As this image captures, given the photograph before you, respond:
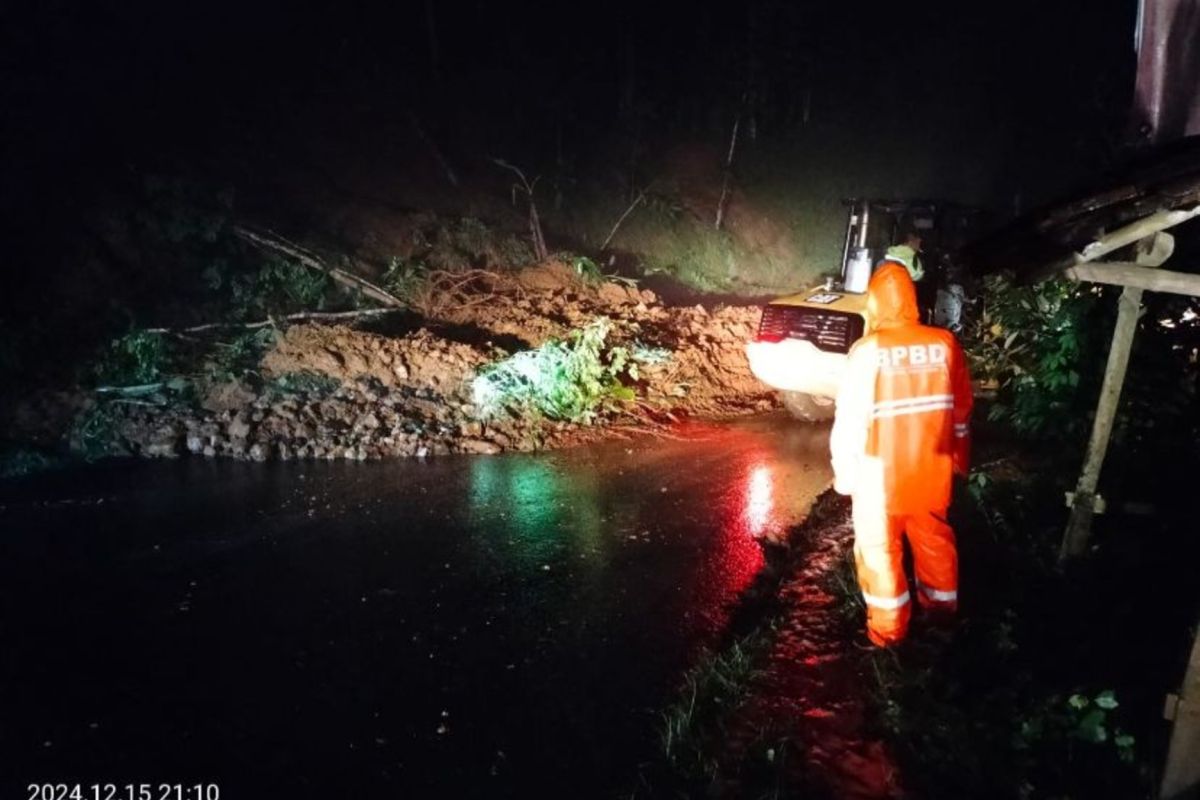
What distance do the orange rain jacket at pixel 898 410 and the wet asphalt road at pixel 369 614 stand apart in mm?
1453

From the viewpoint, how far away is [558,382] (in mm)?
8547

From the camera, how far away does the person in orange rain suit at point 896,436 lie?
379 cm

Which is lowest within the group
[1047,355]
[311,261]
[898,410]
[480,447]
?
[480,447]

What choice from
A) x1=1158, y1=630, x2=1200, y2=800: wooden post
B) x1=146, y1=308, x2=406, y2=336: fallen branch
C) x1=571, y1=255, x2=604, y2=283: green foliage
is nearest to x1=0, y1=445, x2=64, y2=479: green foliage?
x1=146, y1=308, x2=406, y2=336: fallen branch

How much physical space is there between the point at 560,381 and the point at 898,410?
5129 mm

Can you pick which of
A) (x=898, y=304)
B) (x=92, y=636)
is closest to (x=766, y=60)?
(x=898, y=304)

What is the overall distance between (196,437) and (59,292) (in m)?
3.81

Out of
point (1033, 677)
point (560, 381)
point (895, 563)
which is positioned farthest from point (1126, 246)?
point (560, 381)

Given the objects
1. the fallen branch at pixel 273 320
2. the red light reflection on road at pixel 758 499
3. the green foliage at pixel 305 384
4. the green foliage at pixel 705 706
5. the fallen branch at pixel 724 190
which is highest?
the fallen branch at pixel 724 190

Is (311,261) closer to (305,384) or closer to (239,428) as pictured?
(305,384)

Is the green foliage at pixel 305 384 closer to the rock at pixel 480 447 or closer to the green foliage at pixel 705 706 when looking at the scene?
the rock at pixel 480 447

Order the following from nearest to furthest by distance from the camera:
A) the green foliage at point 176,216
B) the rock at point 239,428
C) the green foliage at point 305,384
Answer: the rock at point 239,428 < the green foliage at point 305,384 < the green foliage at point 176,216

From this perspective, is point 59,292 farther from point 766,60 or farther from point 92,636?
point 766,60

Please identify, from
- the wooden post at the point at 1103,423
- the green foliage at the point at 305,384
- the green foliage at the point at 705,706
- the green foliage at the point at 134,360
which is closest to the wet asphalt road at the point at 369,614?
the green foliage at the point at 705,706
